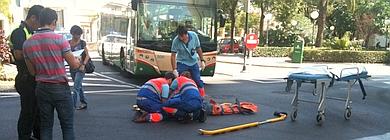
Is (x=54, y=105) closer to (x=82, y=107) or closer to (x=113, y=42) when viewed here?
(x=82, y=107)

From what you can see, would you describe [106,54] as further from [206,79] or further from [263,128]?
[263,128]

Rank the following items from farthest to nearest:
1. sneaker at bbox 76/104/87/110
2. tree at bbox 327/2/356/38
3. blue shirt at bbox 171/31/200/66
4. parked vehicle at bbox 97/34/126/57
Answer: tree at bbox 327/2/356/38 < parked vehicle at bbox 97/34/126/57 < blue shirt at bbox 171/31/200/66 < sneaker at bbox 76/104/87/110

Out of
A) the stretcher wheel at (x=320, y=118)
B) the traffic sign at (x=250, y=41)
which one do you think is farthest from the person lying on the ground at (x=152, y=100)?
the traffic sign at (x=250, y=41)

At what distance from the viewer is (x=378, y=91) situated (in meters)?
12.8

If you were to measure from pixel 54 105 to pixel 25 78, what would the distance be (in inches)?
30.9

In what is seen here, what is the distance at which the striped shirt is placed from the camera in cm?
432

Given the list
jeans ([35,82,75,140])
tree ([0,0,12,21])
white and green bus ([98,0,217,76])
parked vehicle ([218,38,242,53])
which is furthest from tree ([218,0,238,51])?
jeans ([35,82,75,140])

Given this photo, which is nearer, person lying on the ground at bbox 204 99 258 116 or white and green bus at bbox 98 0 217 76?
person lying on the ground at bbox 204 99 258 116

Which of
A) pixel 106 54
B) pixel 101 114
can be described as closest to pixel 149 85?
pixel 101 114

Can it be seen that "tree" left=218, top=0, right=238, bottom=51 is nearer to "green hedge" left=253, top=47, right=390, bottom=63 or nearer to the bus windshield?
"green hedge" left=253, top=47, right=390, bottom=63

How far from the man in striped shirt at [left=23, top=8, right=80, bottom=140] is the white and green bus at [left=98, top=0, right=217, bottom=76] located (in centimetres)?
761

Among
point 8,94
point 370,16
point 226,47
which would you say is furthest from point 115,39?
point 370,16

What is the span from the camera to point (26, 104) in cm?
510

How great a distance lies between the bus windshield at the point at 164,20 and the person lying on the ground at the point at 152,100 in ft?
16.0
